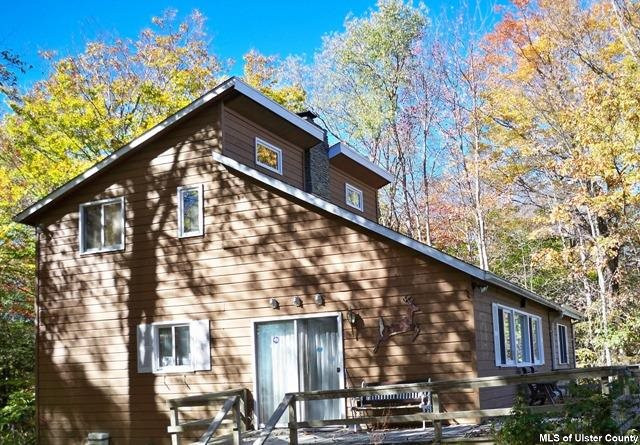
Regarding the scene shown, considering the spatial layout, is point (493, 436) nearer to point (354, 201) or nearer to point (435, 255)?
point (435, 255)

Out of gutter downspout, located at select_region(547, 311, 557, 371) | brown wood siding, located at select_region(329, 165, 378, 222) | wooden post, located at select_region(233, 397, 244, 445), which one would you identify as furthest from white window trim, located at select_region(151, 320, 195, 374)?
gutter downspout, located at select_region(547, 311, 557, 371)

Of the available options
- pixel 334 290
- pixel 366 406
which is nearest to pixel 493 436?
pixel 366 406

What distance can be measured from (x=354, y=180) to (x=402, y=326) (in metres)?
9.05

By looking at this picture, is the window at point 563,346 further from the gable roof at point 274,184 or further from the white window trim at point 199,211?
the white window trim at point 199,211

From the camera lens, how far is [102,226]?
16.2 meters

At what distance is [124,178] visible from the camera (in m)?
16.0

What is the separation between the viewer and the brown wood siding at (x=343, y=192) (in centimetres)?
2000

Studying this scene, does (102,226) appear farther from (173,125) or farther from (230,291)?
(230,291)

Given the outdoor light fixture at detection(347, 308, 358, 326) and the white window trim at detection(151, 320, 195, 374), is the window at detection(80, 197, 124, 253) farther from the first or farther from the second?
the outdoor light fixture at detection(347, 308, 358, 326)

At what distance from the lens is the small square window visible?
1478cm

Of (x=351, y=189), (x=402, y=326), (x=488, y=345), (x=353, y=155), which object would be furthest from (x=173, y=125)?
(x=488, y=345)

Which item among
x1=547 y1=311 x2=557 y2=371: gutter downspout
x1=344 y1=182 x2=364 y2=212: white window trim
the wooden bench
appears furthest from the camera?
x1=344 y1=182 x2=364 y2=212: white window trim

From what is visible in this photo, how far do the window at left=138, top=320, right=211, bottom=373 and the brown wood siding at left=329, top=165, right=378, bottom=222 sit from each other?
20.6ft

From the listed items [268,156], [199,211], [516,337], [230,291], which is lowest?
[516,337]
